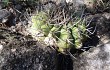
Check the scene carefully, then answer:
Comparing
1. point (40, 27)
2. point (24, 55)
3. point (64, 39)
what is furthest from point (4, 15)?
point (64, 39)

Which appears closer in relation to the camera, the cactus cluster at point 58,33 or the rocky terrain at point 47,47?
the rocky terrain at point 47,47

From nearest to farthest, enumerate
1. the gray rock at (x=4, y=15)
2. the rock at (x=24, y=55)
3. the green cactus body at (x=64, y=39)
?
1. the rock at (x=24, y=55)
2. the green cactus body at (x=64, y=39)
3. the gray rock at (x=4, y=15)

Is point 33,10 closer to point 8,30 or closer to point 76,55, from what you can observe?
point 8,30

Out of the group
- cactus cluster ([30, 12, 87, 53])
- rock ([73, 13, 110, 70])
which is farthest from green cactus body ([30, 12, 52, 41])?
rock ([73, 13, 110, 70])

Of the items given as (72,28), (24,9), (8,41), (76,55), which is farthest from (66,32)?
(24,9)

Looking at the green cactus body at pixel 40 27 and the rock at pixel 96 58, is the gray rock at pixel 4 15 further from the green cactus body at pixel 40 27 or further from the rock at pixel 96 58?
the rock at pixel 96 58

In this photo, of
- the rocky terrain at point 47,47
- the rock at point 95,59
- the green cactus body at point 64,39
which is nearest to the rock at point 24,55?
the rocky terrain at point 47,47
